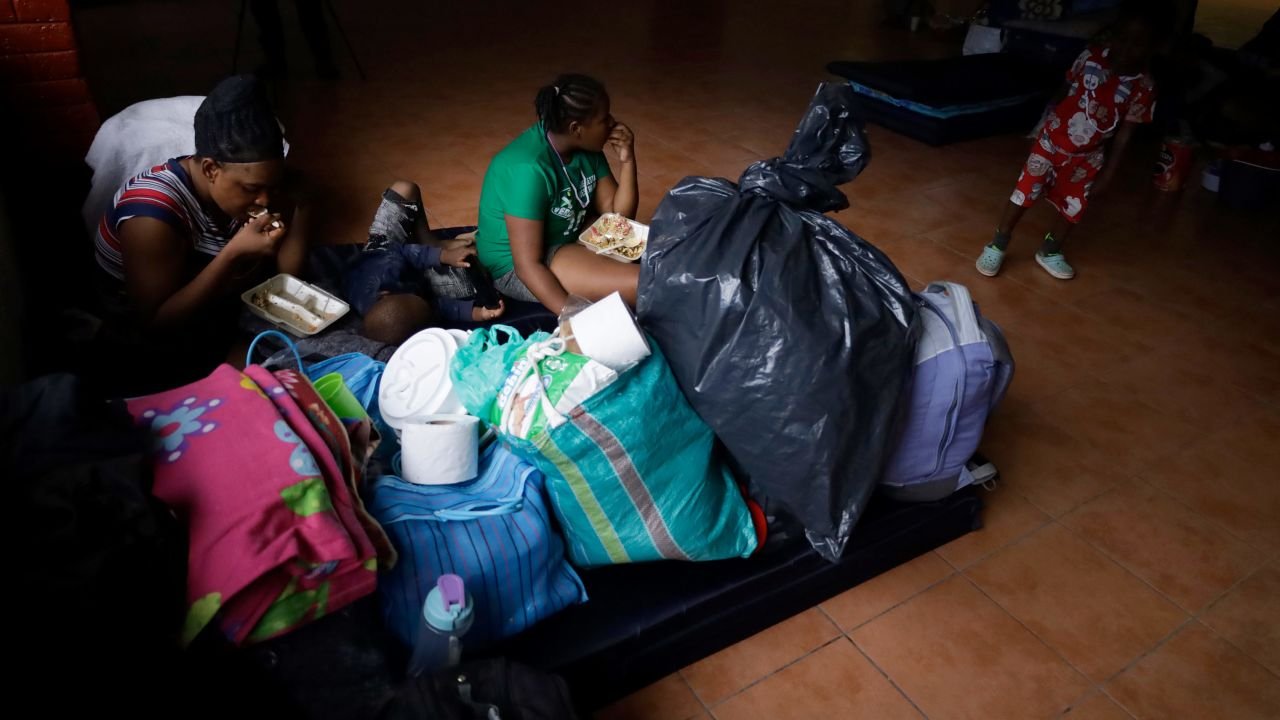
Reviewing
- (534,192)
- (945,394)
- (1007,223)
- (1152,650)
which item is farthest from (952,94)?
(1152,650)

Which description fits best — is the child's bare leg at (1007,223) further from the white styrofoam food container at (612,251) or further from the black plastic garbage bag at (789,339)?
the black plastic garbage bag at (789,339)

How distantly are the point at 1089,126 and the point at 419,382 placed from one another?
263 centimetres

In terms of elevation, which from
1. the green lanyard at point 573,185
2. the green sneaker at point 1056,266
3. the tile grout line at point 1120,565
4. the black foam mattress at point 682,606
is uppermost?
the green lanyard at point 573,185

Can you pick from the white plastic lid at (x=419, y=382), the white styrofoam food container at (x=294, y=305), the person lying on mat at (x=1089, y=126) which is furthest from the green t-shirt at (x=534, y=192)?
the person lying on mat at (x=1089, y=126)

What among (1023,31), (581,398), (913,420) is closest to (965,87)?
(1023,31)

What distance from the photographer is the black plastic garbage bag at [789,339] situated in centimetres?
154

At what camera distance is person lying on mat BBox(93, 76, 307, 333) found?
176cm

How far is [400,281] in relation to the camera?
229cm

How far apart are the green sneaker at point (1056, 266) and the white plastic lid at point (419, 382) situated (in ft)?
8.47

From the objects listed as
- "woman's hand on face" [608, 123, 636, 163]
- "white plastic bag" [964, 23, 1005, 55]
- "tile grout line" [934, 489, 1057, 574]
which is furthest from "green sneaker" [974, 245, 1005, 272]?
"white plastic bag" [964, 23, 1005, 55]

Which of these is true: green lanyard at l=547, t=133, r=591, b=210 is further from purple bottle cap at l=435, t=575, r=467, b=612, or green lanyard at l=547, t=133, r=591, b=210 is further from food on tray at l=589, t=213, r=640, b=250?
purple bottle cap at l=435, t=575, r=467, b=612

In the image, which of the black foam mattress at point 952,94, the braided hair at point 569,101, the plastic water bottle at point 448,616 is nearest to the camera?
the plastic water bottle at point 448,616

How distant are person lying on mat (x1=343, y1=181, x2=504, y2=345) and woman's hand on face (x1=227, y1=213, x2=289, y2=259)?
0.35 meters

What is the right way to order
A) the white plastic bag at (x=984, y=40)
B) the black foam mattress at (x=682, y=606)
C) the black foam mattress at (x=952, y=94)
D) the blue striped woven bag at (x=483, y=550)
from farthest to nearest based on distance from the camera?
the white plastic bag at (x=984, y=40)
the black foam mattress at (x=952, y=94)
the black foam mattress at (x=682, y=606)
the blue striped woven bag at (x=483, y=550)
